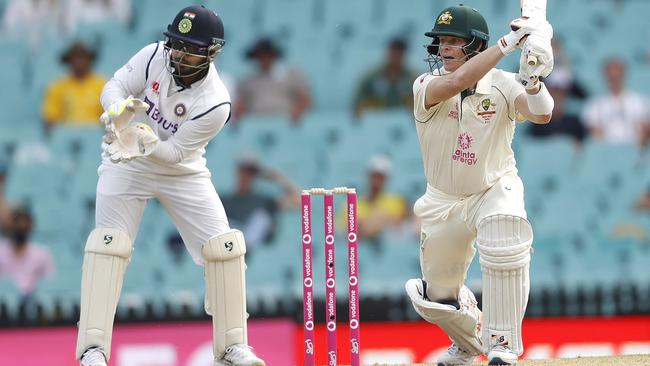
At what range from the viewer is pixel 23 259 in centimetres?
859

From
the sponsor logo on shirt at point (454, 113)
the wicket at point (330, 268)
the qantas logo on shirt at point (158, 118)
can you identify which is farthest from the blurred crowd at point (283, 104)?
the sponsor logo on shirt at point (454, 113)

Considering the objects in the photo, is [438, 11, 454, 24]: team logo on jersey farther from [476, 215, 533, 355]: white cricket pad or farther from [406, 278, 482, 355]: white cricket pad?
[406, 278, 482, 355]: white cricket pad

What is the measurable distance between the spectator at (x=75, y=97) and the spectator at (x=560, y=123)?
120 inches

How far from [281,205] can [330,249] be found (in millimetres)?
3912

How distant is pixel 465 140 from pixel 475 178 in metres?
0.15

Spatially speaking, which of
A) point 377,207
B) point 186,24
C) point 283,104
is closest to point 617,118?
point 377,207

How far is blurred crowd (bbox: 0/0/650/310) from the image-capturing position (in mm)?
→ 8828

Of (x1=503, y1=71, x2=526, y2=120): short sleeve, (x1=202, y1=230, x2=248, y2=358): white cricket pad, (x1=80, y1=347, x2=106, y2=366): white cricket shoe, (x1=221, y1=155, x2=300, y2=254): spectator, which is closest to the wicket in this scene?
(x1=202, y1=230, x2=248, y2=358): white cricket pad

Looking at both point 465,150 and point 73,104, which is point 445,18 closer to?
point 465,150

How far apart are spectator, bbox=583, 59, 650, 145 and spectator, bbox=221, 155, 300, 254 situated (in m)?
2.23

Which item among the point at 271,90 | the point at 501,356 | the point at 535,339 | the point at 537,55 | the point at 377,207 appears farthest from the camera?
the point at 271,90

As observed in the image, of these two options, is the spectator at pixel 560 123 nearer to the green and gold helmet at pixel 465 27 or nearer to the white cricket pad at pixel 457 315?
the white cricket pad at pixel 457 315

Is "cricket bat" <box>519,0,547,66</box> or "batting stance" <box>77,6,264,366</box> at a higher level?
"cricket bat" <box>519,0,547,66</box>

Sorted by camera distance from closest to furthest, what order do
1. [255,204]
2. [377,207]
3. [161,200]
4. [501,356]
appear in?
[501,356]
[161,200]
[255,204]
[377,207]
